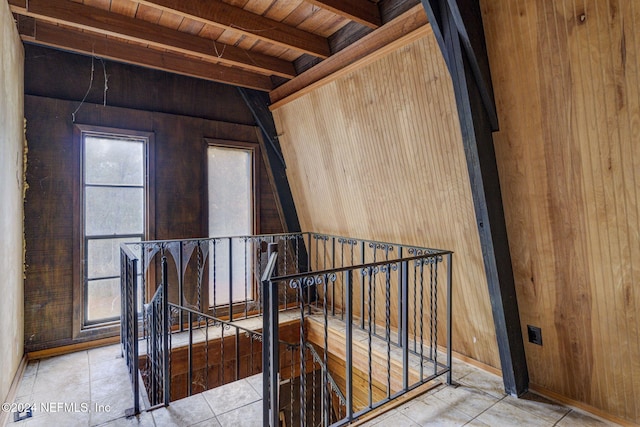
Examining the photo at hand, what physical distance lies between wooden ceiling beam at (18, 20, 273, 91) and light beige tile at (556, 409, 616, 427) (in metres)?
3.84

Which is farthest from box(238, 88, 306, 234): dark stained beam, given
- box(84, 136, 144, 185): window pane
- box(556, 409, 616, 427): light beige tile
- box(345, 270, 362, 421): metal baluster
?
box(556, 409, 616, 427): light beige tile

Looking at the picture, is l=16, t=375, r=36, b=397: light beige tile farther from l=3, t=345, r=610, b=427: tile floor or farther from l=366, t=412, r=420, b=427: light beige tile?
l=366, t=412, r=420, b=427: light beige tile

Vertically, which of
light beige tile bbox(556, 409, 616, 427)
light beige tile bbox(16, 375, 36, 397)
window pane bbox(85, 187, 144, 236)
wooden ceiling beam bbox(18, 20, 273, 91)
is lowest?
light beige tile bbox(556, 409, 616, 427)

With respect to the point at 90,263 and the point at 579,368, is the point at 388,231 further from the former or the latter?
the point at 90,263

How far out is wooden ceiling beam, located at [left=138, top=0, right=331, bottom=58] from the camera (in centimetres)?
231

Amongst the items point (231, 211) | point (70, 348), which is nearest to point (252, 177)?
point (231, 211)

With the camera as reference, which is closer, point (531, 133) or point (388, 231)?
point (531, 133)

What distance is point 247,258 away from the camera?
13.6ft

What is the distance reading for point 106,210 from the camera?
333 cm

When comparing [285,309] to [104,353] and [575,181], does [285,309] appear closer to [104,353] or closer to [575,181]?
[104,353]

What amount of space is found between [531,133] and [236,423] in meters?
2.53

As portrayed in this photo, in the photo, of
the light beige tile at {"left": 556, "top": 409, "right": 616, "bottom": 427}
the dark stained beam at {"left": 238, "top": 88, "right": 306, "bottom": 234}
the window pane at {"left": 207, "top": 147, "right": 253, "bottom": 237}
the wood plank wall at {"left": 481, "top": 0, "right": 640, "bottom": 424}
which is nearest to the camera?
the wood plank wall at {"left": 481, "top": 0, "right": 640, "bottom": 424}

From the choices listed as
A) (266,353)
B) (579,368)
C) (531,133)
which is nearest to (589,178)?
(531,133)

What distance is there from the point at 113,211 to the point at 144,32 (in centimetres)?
175
